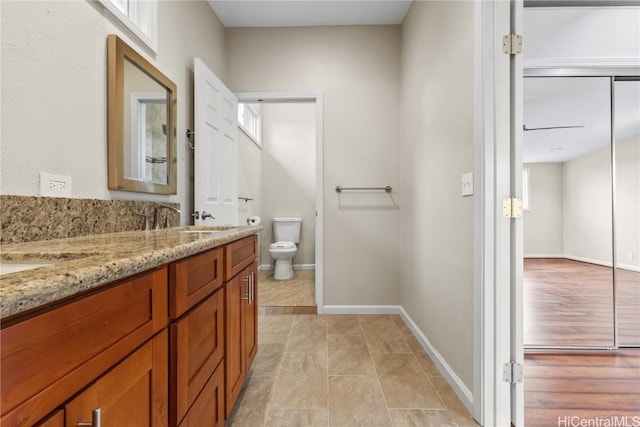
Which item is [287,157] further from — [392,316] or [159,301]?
[159,301]

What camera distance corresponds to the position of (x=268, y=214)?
15.5ft

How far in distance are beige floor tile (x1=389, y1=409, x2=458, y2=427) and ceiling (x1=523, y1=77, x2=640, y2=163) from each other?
233 centimetres

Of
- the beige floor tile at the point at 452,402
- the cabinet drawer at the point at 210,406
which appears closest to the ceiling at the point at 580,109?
the beige floor tile at the point at 452,402

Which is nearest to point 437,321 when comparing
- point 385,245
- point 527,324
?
point 385,245

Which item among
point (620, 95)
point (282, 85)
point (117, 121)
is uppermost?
point (282, 85)

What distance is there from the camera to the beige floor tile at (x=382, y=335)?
208 cm

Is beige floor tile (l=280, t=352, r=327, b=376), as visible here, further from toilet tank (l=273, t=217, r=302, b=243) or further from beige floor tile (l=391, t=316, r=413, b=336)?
toilet tank (l=273, t=217, r=302, b=243)

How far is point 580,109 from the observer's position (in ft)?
8.30

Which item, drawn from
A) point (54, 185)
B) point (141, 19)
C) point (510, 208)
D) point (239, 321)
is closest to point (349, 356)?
point (239, 321)

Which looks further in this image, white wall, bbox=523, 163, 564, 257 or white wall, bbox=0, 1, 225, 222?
white wall, bbox=523, 163, 564, 257

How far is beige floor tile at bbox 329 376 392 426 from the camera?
1.37 metres

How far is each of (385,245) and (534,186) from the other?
3.31m

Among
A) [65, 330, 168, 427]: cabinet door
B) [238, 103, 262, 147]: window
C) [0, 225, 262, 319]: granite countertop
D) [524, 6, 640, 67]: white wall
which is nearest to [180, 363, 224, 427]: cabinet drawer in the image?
[65, 330, 168, 427]: cabinet door

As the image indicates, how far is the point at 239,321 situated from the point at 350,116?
7.16 feet
